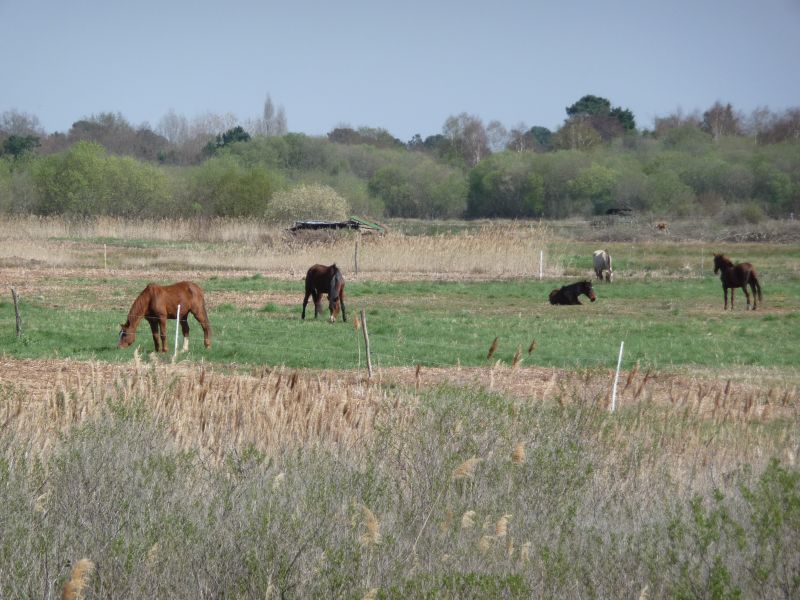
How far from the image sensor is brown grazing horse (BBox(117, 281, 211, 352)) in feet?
59.7

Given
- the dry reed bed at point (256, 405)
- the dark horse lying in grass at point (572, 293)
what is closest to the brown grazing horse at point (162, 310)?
the dry reed bed at point (256, 405)

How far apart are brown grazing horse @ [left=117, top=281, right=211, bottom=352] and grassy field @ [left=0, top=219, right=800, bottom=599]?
36 cm

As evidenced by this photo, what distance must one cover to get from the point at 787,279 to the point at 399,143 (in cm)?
12284

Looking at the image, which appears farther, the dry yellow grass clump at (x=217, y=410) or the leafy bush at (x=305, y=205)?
the leafy bush at (x=305, y=205)

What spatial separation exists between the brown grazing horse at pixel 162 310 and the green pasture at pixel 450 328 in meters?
0.35

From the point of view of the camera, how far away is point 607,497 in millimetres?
8422

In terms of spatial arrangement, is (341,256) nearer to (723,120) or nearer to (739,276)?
(739,276)

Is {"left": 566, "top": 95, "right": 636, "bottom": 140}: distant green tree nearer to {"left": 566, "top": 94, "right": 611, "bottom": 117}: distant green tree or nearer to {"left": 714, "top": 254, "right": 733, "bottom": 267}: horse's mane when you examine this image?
{"left": 566, "top": 94, "right": 611, "bottom": 117}: distant green tree

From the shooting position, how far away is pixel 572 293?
94.5 feet

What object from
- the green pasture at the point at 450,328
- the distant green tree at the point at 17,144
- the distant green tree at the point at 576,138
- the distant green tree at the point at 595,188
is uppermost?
the distant green tree at the point at 576,138

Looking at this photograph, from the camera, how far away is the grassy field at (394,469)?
6270mm

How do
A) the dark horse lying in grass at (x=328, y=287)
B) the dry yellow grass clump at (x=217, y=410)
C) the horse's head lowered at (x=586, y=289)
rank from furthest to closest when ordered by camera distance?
the horse's head lowered at (x=586, y=289)
the dark horse lying in grass at (x=328, y=287)
the dry yellow grass clump at (x=217, y=410)

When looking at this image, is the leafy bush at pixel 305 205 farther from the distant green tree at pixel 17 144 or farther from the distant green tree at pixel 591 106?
the distant green tree at pixel 591 106

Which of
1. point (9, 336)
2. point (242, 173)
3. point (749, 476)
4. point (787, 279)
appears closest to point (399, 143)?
point (242, 173)
